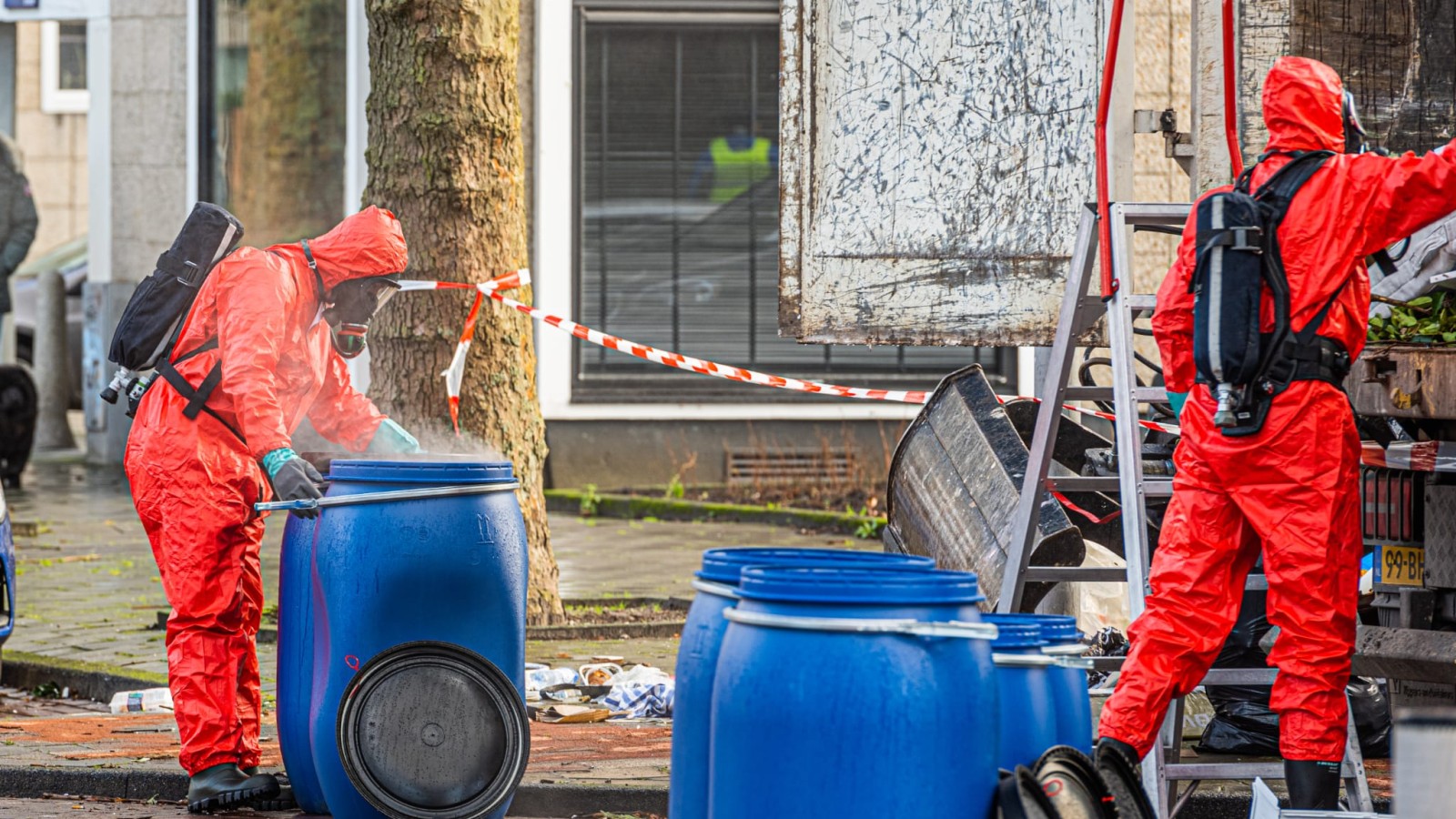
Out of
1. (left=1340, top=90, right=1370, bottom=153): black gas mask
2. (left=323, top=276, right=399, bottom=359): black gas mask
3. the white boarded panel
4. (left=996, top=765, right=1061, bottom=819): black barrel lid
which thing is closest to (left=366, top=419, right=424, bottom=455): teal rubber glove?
(left=323, top=276, right=399, bottom=359): black gas mask

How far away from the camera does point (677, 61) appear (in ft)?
48.1

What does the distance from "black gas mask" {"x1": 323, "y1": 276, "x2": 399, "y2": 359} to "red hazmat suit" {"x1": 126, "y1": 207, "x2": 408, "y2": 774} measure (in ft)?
0.42

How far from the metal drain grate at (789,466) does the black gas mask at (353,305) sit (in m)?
8.37

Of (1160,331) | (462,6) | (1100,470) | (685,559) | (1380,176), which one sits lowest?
→ (685,559)

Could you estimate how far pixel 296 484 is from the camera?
16.7ft

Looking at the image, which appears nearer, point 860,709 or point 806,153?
point 860,709

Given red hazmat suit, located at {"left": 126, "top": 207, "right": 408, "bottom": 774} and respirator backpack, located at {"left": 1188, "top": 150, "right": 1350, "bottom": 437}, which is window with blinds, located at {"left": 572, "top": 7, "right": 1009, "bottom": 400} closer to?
red hazmat suit, located at {"left": 126, "top": 207, "right": 408, "bottom": 774}

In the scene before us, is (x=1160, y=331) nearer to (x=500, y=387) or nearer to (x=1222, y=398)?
(x=1222, y=398)

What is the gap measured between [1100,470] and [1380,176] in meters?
1.91

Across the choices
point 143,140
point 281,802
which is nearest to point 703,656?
point 281,802

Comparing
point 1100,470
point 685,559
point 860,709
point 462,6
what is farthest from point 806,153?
point 685,559

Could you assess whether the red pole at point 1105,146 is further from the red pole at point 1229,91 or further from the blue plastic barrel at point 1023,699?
the blue plastic barrel at point 1023,699

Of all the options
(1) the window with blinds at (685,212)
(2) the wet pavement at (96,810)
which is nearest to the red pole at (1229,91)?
(2) the wet pavement at (96,810)

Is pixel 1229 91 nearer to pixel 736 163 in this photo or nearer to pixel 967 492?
pixel 967 492
